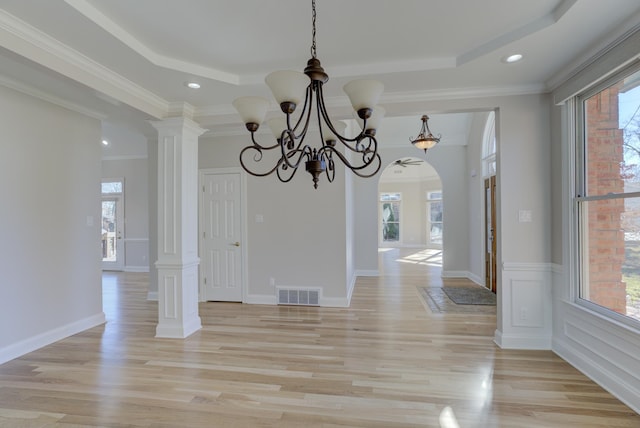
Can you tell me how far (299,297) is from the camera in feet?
15.7

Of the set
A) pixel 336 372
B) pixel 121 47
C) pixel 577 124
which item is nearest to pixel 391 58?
pixel 577 124

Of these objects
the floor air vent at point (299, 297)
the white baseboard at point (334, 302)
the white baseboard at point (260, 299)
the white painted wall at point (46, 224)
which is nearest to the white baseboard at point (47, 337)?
the white painted wall at point (46, 224)

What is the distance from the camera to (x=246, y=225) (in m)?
4.98

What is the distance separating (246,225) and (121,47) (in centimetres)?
294

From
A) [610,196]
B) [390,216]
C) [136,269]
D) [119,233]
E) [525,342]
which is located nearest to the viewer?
[610,196]

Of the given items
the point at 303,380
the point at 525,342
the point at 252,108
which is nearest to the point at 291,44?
the point at 252,108

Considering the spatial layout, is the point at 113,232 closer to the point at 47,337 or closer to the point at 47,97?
the point at 47,337

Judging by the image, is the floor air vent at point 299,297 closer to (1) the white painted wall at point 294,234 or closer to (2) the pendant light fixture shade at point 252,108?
(1) the white painted wall at point 294,234

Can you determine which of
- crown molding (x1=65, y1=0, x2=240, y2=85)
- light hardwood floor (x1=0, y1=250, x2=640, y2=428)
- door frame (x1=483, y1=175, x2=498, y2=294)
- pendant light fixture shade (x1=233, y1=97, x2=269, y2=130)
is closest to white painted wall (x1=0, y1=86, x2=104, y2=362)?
light hardwood floor (x1=0, y1=250, x2=640, y2=428)

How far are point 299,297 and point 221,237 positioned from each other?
5.10ft

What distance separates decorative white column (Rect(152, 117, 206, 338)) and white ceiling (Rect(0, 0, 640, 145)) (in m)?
0.33

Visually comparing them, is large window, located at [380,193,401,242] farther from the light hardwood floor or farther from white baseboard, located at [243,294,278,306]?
the light hardwood floor

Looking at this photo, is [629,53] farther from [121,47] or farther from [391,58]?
[121,47]

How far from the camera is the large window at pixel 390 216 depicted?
1344cm
